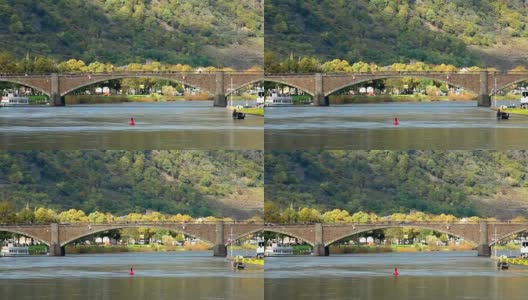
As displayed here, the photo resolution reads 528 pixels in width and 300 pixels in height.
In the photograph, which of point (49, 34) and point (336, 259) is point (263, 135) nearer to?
point (336, 259)

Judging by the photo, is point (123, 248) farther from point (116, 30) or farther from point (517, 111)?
point (517, 111)

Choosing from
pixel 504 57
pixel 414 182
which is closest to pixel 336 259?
pixel 414 182

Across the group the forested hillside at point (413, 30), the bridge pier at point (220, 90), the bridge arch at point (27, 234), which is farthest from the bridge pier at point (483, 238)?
the bridge arch at point (27, 234)

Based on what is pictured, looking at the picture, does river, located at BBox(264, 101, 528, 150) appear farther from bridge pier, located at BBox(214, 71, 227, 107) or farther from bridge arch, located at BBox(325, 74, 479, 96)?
bridge pier, located at BBox(214, 71, 227, 107)

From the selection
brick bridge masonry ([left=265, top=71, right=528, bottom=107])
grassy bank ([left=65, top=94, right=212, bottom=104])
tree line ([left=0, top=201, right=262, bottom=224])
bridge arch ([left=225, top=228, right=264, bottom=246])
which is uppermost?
brick bridge masonry ([left=265, top=71, right=528, bottom=107])

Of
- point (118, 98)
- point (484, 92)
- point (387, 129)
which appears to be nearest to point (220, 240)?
point (387, 129)

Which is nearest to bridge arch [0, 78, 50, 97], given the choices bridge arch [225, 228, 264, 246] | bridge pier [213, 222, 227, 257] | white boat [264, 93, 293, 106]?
bridge pier [213, 222, 227, 257]

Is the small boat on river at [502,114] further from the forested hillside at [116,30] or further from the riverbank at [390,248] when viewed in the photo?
the forested hillside at [116,30]
